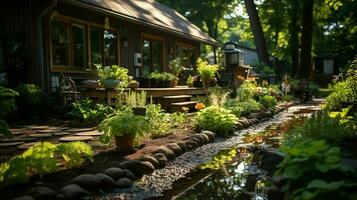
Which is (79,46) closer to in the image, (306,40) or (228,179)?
(228,179)

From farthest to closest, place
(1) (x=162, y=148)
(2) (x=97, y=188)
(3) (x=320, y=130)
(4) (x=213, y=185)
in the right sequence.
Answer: (1) (x=162, y=148) < (3) (x=320, y=130) < (4) (x=213, y=185) < (2) (x=97, y=188)

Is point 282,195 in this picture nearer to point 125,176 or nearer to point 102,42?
point 125,176

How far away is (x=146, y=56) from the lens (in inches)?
680

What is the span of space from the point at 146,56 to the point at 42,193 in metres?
13.2

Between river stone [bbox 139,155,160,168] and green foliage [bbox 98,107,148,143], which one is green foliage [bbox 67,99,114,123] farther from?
river stone [bbox 139,155,160,168]

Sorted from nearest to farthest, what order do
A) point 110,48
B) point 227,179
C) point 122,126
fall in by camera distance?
point 227,179
point 122,126
point 110,48

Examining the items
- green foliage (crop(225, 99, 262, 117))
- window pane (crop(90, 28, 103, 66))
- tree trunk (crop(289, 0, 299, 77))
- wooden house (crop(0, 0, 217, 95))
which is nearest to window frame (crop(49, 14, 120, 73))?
wooden house (crop(0, 0, 217, 95))

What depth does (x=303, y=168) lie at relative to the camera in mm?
3395

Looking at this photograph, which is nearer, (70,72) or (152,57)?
(70,72)

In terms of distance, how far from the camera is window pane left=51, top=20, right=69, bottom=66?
1172 centimetres

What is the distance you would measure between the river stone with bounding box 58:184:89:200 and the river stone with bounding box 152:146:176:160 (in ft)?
6.38

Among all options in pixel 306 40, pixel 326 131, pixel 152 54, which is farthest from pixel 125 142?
pixel 306 40

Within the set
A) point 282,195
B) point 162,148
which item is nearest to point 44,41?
point 162,148

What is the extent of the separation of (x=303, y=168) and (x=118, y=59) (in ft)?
38.9
